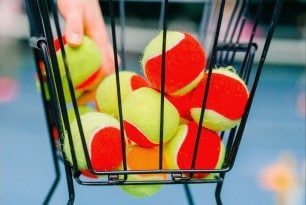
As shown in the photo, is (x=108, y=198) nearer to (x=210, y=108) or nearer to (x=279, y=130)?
(x=210, y=108)

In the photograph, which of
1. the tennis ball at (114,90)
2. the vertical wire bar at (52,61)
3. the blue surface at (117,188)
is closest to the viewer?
the vertical wire bar at (52,61)

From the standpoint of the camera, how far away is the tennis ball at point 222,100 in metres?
0.53

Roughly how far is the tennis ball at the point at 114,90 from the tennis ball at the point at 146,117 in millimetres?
61

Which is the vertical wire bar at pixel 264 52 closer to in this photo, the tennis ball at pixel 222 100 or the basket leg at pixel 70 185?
the tennis ball at pixel 222 100

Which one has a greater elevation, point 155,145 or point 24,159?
point 155,145

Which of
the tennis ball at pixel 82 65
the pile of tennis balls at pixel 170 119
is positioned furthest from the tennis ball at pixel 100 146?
the tennis ball at pixel 82 65

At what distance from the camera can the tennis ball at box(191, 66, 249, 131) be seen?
526 millimetres

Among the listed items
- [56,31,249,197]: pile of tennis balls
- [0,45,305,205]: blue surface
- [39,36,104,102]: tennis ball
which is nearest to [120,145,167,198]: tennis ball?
[56,31,249,197]: pile of tennis balls

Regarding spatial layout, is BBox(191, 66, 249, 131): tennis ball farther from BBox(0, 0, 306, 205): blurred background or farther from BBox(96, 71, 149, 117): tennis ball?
BBox(0, 0, 306, 205): blurred background

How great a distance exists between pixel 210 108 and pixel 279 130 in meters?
1.33

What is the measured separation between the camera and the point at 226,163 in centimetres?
55

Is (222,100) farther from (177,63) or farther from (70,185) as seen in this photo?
(70,185)

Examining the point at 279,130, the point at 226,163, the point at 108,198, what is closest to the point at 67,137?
the point at 226,163

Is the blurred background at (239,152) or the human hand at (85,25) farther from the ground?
the human hand at (85,25)
